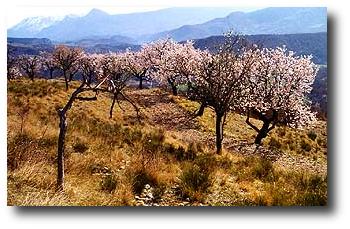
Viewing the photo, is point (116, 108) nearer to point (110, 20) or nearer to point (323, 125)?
point (110, 20)

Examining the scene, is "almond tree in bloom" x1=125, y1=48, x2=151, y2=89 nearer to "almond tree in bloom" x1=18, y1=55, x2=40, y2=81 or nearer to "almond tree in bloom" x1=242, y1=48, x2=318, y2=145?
"almond tree in bloom" x1=18, y1=55, x2=40, y2=81

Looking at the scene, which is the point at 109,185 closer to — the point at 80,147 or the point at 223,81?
the point at 80,147

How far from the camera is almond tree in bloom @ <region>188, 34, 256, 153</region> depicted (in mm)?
5566

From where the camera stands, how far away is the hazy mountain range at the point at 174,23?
511 cm

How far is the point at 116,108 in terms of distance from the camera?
5477mm

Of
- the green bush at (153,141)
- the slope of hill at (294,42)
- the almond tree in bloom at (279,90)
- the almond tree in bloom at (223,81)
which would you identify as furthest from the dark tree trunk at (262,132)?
the green bush at (153,141)

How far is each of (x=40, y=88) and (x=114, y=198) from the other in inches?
78.5

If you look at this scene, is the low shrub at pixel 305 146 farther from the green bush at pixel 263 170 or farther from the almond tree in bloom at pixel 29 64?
the almond tree in bloom at pixel 29 64

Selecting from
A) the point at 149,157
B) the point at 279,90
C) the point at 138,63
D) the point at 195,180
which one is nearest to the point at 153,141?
the point at 149,157

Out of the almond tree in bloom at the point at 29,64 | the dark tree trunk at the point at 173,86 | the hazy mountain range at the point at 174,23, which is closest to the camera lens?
the hazy mountain range at the point at 174,23

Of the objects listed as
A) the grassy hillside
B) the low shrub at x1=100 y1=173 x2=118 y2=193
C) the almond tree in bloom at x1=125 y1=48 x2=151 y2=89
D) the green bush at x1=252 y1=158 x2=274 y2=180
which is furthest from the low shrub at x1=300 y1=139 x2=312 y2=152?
the low shrub at x1=100 y1=173 x2=118 y2=193

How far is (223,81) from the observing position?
5879 mm

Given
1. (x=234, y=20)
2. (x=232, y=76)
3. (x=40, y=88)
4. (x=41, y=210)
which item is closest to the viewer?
(x=41, y=210)
